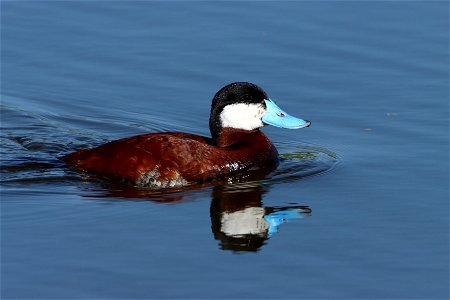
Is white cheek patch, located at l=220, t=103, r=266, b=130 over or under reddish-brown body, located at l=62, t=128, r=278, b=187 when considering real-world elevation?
over

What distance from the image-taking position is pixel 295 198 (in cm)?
955

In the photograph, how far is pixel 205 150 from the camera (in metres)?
10.1

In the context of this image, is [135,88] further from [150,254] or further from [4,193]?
[150,254]

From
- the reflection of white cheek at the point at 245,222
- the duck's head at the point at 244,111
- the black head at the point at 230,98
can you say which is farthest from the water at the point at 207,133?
the black head at the point at 230,98

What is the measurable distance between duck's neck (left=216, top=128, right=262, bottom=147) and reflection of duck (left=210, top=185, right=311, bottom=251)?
799 millimetres

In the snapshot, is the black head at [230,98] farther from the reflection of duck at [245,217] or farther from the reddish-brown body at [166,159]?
the reflection of duck at [245,217]

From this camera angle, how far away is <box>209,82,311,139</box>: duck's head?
34.3 ft

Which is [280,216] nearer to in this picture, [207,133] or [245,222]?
[245,222]

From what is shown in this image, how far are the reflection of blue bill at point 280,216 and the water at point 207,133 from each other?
0.03m

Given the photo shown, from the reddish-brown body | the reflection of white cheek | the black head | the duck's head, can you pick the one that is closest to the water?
the reflection of white cheek

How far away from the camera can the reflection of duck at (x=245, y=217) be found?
27.8ft

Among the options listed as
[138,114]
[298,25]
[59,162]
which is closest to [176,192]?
[59,162]

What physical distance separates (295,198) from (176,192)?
104cm

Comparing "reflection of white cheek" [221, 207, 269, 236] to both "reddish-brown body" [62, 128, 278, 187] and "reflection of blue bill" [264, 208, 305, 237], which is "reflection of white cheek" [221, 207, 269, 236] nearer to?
"reflection of blue bill" [264, 208, 305, 237]
